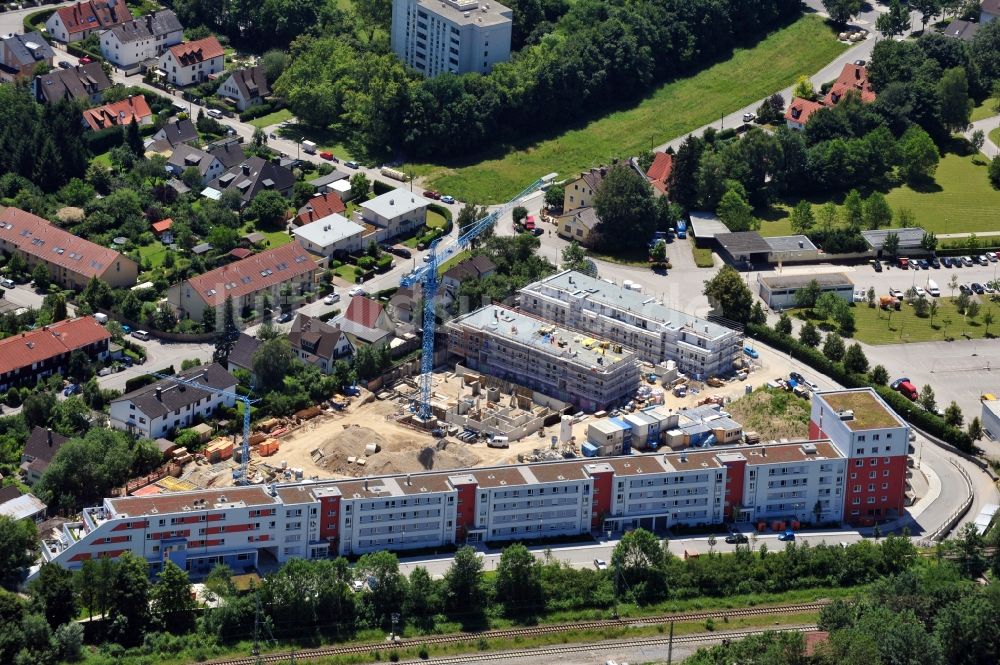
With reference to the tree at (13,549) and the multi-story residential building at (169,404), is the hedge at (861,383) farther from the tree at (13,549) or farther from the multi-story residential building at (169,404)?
the tree at (13,549)

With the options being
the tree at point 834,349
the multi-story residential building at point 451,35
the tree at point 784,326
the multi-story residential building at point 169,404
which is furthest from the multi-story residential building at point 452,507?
the multi-story residential building at point 451,35

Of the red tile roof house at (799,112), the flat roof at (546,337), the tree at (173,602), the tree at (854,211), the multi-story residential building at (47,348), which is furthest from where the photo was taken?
the red tile roof house at (799,112)

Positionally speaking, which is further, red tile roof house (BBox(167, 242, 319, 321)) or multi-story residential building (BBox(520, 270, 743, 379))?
red tile roof house (BBox(167, 242, 319, 321))

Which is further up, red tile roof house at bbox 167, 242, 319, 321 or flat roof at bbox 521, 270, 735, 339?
flat roof at bbox 521, 270, 735, 339

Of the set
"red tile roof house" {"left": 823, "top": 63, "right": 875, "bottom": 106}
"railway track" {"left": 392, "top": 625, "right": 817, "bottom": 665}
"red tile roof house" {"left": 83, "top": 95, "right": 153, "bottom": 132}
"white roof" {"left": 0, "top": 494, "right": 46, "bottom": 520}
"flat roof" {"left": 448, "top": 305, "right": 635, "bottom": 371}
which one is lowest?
"railway track" {"left": 392, "top": 625, "right": 817, "bottom": 665}

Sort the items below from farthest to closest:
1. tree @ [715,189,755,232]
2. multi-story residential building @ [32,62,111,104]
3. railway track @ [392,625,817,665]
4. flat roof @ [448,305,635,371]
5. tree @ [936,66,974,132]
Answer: tree @ [936,66,974,132], multi-story residential building @ [32,62,111,104], tree @ [715,189,755,232], flat roof @ [448,305,635,371], railway track @ [392,625,817,665]

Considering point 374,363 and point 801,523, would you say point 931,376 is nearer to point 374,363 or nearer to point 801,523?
point 801,523

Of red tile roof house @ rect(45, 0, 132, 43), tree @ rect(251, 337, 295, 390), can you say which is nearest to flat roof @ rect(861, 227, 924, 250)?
tree @ rect(251, 337, 295, 390)

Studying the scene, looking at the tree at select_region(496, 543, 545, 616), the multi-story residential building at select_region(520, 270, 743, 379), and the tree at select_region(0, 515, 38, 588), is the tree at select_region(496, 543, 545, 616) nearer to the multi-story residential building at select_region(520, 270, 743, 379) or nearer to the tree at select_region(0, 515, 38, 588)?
the tree at select_region(0, 515, 38, 588)
